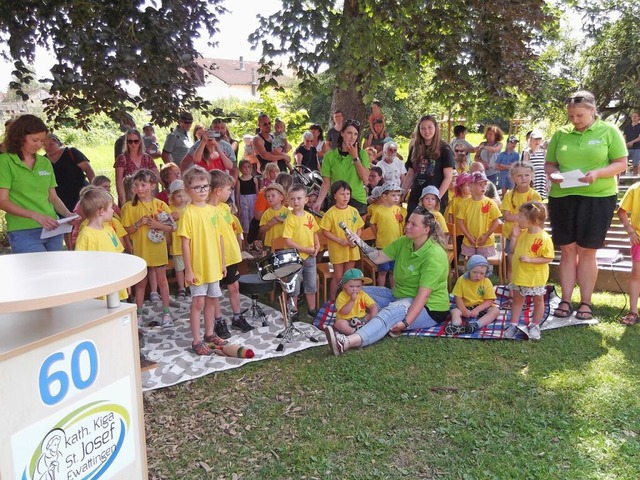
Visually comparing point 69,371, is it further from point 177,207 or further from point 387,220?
point 387,220

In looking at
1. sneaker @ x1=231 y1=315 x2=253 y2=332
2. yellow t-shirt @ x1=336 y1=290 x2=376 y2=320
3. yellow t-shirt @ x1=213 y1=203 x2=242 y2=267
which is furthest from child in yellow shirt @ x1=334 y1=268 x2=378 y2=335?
yellow t-shirt @ x1=213 y1=203 x2=242 y2=267

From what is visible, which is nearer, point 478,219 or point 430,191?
point 430,191

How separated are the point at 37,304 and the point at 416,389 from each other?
8.83 ft

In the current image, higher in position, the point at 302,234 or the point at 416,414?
the point at 302,234

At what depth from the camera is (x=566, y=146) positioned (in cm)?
461

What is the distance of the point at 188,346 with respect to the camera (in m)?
4.60

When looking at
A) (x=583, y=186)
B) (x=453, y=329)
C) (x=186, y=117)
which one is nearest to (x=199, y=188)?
(x=186, y=117)

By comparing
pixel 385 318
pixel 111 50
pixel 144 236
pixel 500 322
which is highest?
pixel 111 50

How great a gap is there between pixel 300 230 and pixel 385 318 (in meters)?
1.22

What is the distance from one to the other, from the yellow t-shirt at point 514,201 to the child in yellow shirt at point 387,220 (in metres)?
1.13

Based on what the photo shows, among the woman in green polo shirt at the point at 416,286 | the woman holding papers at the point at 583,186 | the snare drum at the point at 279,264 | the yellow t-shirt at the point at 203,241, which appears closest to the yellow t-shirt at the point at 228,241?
the yellow t-shirt at the point at 203,241

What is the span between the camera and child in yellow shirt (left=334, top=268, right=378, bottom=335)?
4676mm

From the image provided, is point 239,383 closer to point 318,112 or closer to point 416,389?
point 416,389

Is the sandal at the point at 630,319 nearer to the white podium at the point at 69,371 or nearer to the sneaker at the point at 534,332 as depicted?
the sneaker at the point at 534,332
